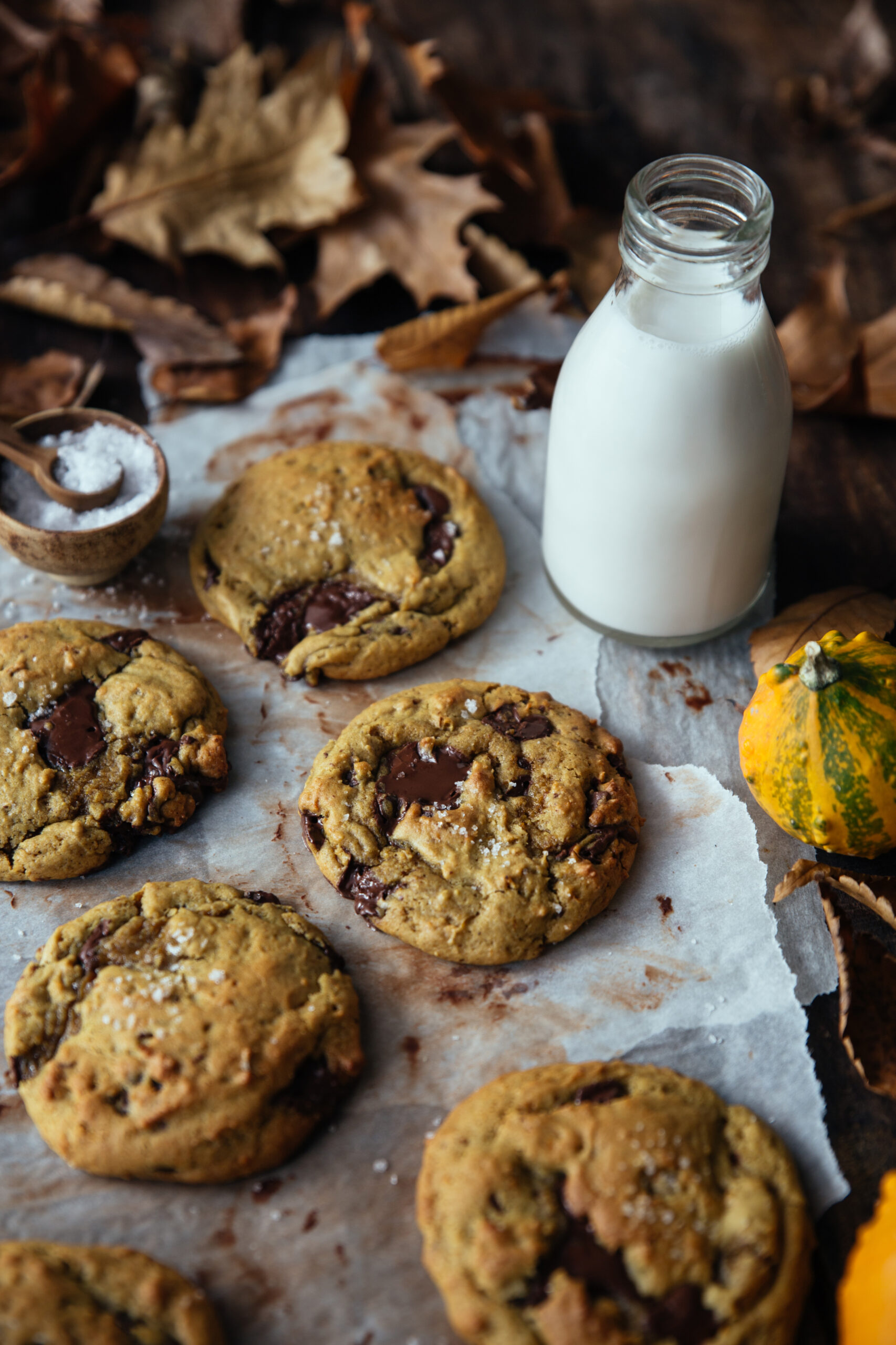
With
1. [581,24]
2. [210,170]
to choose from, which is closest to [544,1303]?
Answer: [210,170]

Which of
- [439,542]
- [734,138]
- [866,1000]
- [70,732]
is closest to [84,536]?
[70,732]

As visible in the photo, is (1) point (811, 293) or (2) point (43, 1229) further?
(1) point (811, 293)

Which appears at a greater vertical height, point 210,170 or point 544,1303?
point 210,170

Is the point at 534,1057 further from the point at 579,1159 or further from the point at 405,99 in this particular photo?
the point at 405,99

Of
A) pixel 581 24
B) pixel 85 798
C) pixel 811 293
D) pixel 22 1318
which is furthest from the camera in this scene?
pixel 581 24

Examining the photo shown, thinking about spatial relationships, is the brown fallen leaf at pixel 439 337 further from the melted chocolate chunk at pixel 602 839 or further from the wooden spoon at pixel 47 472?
the melted chocolate chunk at pixel 602 839

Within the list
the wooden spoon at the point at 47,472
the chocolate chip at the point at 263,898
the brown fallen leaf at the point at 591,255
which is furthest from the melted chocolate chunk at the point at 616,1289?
the brown fallen leaf at the point at 591,255

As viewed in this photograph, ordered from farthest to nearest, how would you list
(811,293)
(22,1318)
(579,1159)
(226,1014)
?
(811,293) → (226,1014) → (579,1159) → (22,1318)
